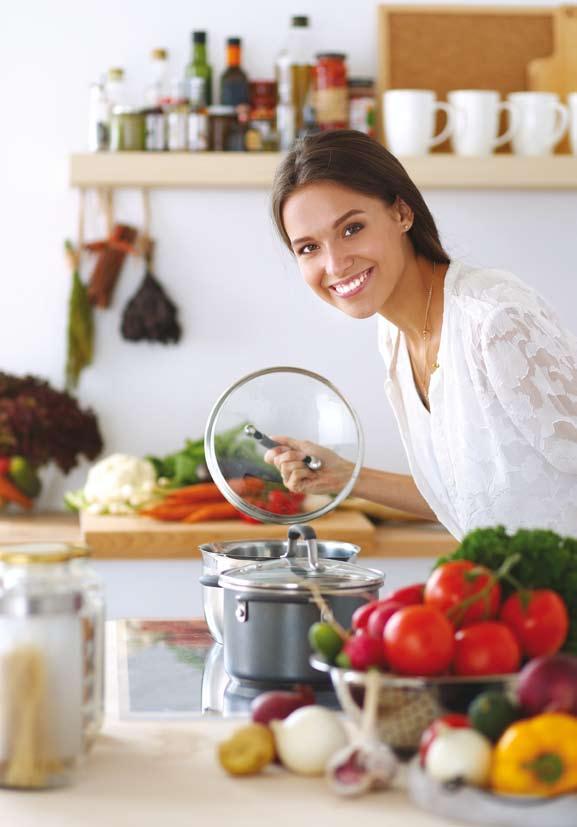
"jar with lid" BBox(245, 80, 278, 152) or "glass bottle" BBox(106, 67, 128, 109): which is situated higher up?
"glass bottle" BBox(106, 67, 128, 109)

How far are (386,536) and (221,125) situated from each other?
1142mm

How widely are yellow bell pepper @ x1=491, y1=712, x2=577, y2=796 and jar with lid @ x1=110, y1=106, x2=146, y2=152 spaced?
99.3 inches

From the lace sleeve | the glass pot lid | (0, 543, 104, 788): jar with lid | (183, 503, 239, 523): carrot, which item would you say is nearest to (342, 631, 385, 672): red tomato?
(0, 543, 104, 788): jar with lid

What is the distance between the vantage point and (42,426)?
3137mm

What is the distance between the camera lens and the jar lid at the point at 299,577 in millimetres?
1274

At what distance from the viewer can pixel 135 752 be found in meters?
1.10

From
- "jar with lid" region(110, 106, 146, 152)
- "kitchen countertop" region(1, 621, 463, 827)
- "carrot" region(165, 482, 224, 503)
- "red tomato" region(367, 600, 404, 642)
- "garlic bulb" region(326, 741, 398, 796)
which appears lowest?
"carrot" region(165, 482, 224, 503)

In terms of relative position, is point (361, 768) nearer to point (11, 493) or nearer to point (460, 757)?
point (460, 757)

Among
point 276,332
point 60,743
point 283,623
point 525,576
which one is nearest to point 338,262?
point 283,623

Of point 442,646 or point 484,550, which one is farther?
point 484,550

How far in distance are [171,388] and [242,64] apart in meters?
0.88

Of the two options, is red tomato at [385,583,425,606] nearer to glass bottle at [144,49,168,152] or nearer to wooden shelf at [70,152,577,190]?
wooden shelf at [70,152,577,190]

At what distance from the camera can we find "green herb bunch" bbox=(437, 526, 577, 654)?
1072mm

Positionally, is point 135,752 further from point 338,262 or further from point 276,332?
point 276,332
